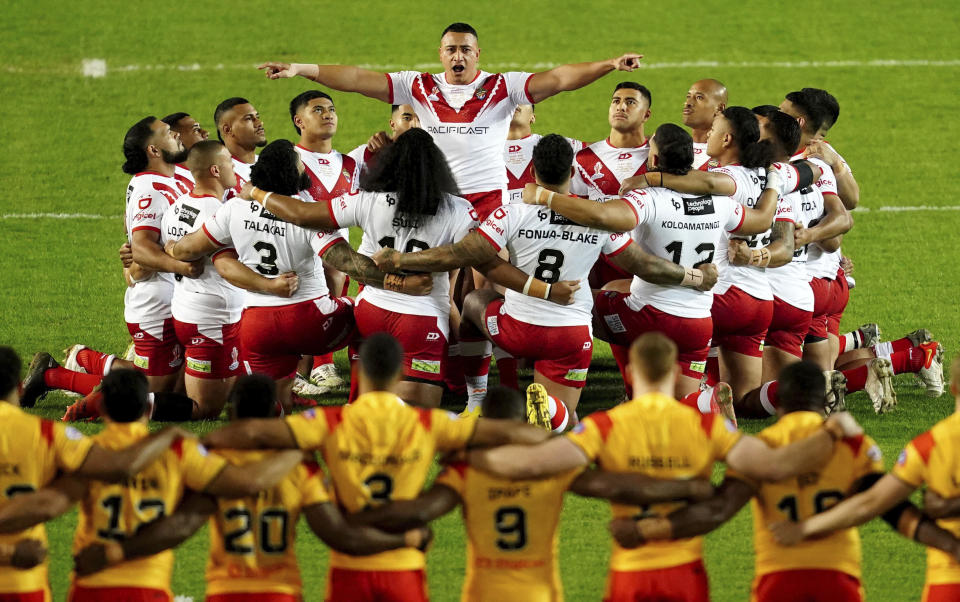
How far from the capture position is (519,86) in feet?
31.7

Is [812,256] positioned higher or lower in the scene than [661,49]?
lower

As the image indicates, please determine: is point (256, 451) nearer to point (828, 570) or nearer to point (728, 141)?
point (828, 570)

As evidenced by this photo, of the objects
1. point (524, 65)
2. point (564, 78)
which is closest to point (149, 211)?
point (564, 78)

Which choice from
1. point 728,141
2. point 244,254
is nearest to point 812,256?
point 728,141

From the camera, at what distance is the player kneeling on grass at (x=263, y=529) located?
17.3 feet

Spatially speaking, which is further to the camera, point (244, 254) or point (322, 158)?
point (322, 158)

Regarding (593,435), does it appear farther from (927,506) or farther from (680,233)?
(680,233)

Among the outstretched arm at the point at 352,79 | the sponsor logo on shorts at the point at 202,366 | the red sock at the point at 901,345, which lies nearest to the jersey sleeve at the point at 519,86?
the outstretched arm at the point at 352,79

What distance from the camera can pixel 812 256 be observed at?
9.85 metres

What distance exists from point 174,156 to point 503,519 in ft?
17.2

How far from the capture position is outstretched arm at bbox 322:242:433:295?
8.16 meters

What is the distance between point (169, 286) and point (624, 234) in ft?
10.8

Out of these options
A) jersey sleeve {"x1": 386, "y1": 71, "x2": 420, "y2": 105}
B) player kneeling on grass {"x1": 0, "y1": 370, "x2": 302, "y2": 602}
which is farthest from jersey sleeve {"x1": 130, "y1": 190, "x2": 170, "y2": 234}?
player kneeling on grass {"x1": 0, "y1": 370, "x2": 302, "y2": 602}

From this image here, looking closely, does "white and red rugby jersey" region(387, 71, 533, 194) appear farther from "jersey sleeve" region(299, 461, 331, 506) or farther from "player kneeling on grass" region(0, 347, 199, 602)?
"player kneeling on grass" region(0, 347, 199, 602)
